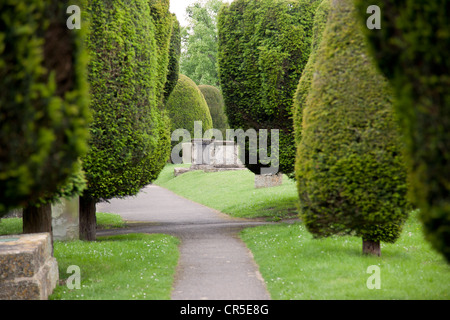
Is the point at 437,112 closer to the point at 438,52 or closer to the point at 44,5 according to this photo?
the point at 438,52

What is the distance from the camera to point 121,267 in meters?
8.91

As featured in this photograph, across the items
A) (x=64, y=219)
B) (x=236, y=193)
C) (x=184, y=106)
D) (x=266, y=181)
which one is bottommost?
(x=236, y=193)

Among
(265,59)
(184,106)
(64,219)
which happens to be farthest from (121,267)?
(184,106)

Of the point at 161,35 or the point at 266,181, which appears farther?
the point at 266,181

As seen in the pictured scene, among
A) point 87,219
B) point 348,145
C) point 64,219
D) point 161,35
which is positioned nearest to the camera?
point 348,145

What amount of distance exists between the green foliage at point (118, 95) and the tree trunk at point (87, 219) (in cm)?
127

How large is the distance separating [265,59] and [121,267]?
756 cm

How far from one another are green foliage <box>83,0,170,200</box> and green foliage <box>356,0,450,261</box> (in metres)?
7.55

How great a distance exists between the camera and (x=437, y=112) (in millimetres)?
3129

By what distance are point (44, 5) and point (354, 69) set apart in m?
4.28

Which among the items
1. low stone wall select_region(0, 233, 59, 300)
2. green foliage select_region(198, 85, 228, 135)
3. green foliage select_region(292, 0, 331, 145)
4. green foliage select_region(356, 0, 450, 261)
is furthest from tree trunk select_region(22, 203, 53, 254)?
green foliage select_region(198, 85, 228, 135)

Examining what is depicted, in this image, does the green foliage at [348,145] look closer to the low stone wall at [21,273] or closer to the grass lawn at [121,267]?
the grass lawn at [121,267]

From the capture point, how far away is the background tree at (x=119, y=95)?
390 inches

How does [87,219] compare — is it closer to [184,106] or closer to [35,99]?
[35,99]
